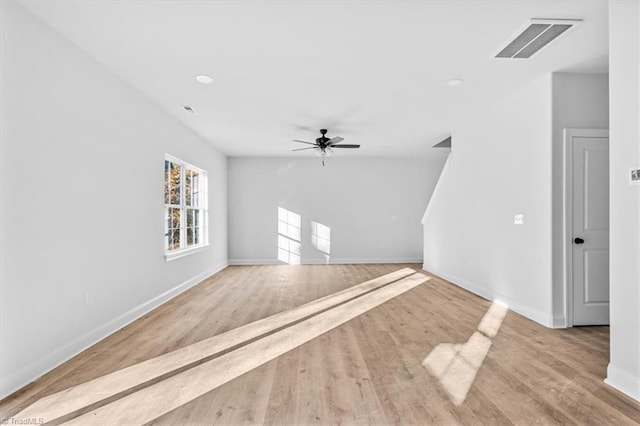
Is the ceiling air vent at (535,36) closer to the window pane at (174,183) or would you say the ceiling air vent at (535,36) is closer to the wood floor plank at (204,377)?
the wood floor plank at (204,377)

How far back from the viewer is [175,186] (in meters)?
5.59

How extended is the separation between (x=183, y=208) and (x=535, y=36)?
5.21 m

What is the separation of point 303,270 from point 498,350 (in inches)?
202

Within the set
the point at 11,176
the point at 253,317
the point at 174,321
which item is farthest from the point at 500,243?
the point at 11,176

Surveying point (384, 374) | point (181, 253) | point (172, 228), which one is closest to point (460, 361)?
point (384, 374)

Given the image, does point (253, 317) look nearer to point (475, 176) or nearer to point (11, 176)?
point (11, 176)

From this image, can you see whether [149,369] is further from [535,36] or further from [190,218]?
[535,36]

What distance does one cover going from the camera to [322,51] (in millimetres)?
3230

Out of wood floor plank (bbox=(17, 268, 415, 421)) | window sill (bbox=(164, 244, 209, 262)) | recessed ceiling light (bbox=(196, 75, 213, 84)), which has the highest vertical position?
recessed ceiling light (bbox=(196, 75, 213, 84))

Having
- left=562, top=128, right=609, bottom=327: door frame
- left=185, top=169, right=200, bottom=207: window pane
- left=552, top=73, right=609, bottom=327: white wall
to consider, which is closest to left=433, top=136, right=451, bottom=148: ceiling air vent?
left=552, top=73, right=609, bottom=327: white wall

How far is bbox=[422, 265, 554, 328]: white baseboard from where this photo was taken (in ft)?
12.3

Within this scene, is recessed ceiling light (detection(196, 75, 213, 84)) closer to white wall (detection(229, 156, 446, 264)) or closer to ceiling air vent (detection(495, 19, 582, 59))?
ceiling air vent (detection(495, 19, 582, 59))

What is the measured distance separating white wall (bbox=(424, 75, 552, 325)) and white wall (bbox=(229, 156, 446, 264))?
265cm

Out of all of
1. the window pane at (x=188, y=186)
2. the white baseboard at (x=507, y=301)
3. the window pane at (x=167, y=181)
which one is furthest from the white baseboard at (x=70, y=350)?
the white baseboard at (x=507, y=301)
